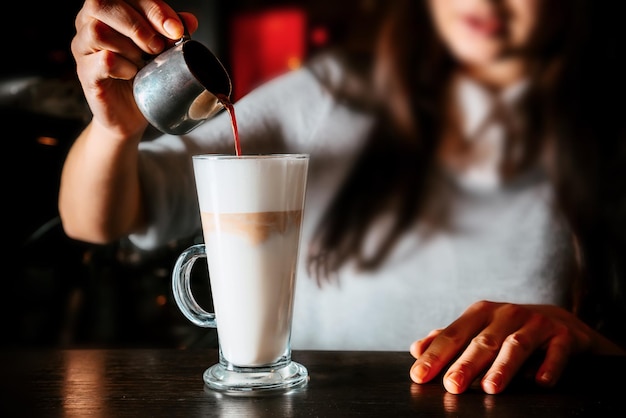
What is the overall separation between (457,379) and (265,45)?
105cm

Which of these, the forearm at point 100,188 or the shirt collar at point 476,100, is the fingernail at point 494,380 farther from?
the shirt collar at point 476,100

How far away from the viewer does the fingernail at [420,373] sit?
74cm

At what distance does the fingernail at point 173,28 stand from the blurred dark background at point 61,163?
2.38 feet

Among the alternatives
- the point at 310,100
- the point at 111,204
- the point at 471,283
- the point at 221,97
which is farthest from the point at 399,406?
the point at 310,100

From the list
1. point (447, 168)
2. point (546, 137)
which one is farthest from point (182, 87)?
point (546, 137)

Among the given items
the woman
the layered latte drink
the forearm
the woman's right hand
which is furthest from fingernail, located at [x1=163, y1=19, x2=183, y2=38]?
the woman

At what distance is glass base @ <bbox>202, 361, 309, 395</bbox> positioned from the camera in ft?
2.40

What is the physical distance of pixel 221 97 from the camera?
2.79 feet

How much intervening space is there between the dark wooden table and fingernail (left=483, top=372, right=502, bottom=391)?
1 cm

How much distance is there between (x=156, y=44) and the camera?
0.86 m

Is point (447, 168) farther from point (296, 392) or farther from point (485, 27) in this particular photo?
point (296, 392)

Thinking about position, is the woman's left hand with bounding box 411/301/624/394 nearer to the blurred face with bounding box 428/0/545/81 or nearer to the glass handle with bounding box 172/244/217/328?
the glass handle with bounding box 172/244/217/328

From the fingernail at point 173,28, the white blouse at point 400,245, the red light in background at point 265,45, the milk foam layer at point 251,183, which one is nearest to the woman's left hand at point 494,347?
the milk foam layer at point 251,183

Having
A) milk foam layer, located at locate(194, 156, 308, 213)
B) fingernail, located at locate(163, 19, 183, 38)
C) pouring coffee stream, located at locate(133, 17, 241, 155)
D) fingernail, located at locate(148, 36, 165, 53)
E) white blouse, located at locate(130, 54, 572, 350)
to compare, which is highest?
fingernail, located at locate(163, 19, 183, 38)
